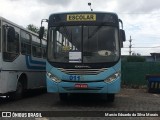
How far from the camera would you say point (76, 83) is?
553 inches

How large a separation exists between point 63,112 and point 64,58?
2260 mm

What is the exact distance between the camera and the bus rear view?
14055 millimetres

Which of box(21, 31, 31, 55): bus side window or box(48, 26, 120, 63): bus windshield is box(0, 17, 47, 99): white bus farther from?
box(48, 26, 120, 63): bus windshield

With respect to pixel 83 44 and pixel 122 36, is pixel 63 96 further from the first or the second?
pixel 122 36

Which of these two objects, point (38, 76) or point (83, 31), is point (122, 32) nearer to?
point (83, 31)

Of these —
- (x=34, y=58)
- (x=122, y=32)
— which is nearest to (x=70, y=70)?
(x=122, y=32)

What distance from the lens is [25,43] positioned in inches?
690

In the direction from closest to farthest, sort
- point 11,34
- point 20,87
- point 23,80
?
point 11,34
point 20,87
point 23,80

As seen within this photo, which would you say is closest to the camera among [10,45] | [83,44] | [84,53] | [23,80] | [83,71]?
[83,71]

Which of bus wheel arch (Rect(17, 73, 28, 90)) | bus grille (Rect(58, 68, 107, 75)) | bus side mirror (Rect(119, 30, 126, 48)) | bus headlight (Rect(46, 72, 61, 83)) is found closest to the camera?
bus grille (Rect(58, 68, 107, 75))

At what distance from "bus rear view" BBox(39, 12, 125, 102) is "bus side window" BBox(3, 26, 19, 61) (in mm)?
1431

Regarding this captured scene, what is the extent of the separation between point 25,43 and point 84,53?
162 inches

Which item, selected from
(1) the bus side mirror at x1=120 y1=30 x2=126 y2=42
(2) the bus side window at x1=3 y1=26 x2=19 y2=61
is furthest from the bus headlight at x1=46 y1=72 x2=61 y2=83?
(1) the bus side mirror at x1=120 y1=30 x2=126 y2=42

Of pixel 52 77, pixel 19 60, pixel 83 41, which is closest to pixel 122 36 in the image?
pixel 83 41
